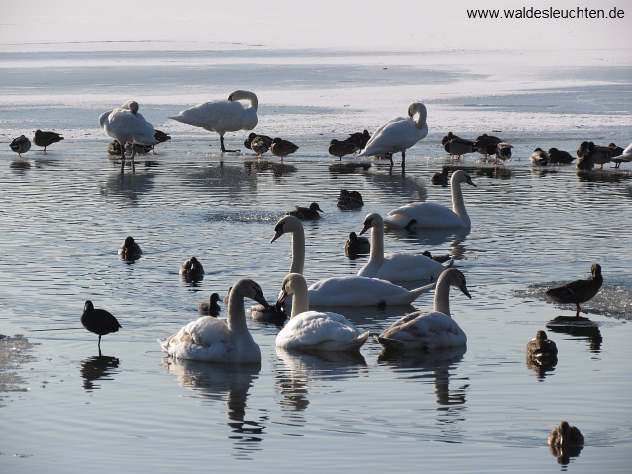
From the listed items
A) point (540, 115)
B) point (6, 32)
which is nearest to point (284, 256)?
point (540, 115)

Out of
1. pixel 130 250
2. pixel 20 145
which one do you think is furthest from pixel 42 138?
pixel 130 250

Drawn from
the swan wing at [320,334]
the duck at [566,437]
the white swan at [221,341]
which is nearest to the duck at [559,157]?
the swan wing at [320,334]

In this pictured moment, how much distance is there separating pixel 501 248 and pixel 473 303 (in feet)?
12.4

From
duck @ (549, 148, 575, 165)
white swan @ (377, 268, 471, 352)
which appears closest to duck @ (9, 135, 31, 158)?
duck @ (549, 148, 575, 165)

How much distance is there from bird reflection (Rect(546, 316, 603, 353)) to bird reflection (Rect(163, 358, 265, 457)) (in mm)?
3149

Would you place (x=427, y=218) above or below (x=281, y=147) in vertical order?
below

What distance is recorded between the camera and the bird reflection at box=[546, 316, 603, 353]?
11.3 m

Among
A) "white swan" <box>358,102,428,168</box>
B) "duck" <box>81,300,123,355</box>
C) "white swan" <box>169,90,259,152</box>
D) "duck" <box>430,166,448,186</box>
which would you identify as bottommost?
"duck" <box>81,300,123,355</box>

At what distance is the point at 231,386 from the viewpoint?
986cm

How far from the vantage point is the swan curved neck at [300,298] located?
38.7 feet

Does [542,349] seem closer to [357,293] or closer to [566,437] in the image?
[566,437]

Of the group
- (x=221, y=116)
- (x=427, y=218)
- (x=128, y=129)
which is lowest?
(x=427, y=218)

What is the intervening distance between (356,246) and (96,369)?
6.44m

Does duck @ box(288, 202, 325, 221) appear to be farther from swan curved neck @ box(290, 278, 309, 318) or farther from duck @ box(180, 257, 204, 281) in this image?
swan curved neck @ box(290, 278, 309, 318)
